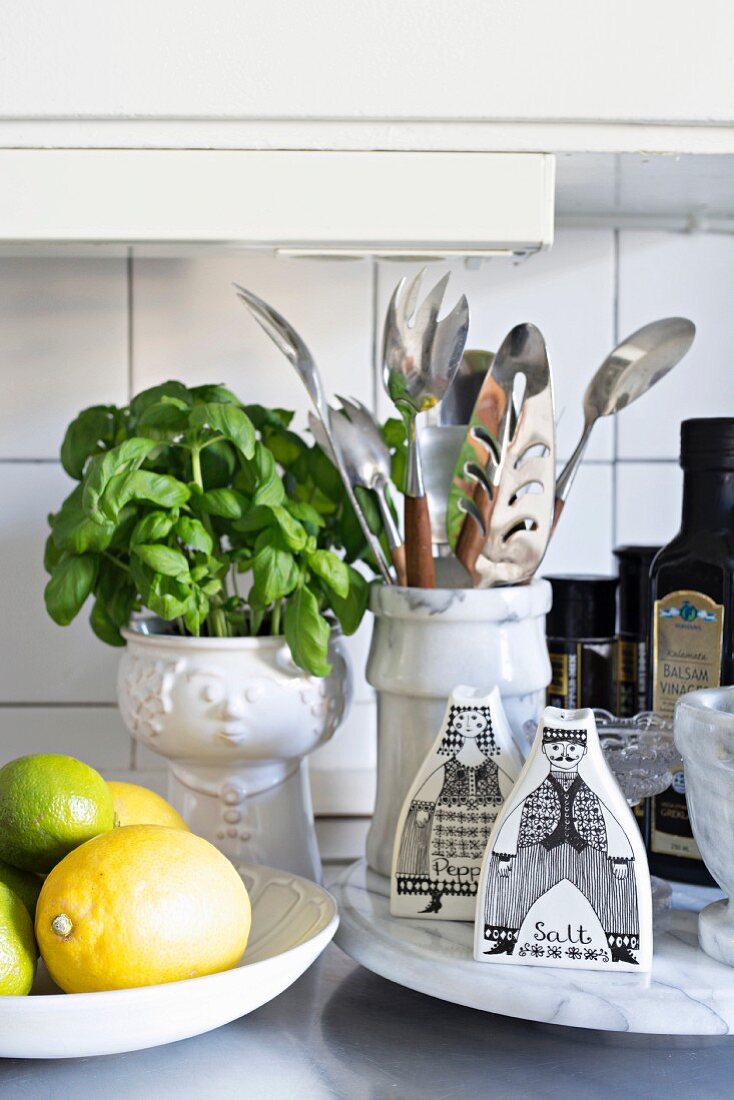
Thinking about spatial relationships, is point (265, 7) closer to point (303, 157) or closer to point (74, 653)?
point (303, 157)

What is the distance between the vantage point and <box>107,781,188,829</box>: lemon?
0.64 metres

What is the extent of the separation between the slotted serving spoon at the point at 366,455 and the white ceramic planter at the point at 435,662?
4 centimetres

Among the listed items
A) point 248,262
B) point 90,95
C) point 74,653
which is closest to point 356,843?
point 74,653

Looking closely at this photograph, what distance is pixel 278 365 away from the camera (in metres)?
0.93

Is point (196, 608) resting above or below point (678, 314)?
below

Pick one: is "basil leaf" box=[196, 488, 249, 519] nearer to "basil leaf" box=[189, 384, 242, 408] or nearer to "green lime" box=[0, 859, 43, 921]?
"basil leaf" box=[189, 384, 242, 408]

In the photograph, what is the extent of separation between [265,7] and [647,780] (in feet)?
1.62

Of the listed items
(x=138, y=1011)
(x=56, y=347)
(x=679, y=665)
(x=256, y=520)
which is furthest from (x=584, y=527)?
(x=138, y=1011)

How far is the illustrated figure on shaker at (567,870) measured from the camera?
562mm

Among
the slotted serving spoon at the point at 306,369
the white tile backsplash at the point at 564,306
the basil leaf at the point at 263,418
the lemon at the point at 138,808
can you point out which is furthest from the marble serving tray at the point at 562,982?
the white tile backsplash at the point at 564,306

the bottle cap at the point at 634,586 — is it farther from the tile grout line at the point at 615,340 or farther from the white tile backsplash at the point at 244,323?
the white tile backsplash at the point at 244,323

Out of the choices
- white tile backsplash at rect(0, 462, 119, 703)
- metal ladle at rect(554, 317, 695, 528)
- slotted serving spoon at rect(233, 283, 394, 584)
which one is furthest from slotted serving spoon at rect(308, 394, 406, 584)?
white tile backsplash at rect(0, 462, 119, 703)

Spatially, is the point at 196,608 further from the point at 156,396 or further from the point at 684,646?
the point at 684,646

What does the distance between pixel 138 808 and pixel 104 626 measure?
18 cm
